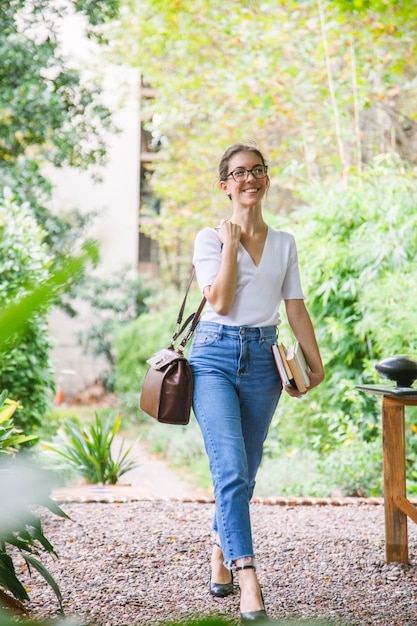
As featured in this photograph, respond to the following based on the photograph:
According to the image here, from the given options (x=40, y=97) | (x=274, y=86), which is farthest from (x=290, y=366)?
(x=274, y=86)

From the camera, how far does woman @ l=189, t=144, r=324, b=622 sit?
275 cm

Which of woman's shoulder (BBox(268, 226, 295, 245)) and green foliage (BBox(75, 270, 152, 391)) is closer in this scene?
woman's shoulder (BBox(268, 226, 295, 245))

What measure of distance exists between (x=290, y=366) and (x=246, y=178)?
27.8 inches

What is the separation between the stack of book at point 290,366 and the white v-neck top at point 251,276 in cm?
11

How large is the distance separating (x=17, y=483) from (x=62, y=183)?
17640 mm

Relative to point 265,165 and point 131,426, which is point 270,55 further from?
point 265,165

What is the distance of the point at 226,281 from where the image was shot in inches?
113

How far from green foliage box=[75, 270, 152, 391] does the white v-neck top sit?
40.7 feet

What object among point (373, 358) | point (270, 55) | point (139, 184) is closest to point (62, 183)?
Result: point (139, 184)

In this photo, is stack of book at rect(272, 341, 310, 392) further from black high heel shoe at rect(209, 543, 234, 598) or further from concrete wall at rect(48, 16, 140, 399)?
concrete wall at rect(48, 16, 140, 399)

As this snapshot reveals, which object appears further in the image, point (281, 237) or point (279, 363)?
point (281, 237)

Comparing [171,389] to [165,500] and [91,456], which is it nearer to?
[165,500]

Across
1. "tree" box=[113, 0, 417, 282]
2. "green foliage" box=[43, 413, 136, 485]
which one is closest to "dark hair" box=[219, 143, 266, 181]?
"green foliage" box=[43, 413, 136, 485]

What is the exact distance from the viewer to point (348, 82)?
9117 mm
